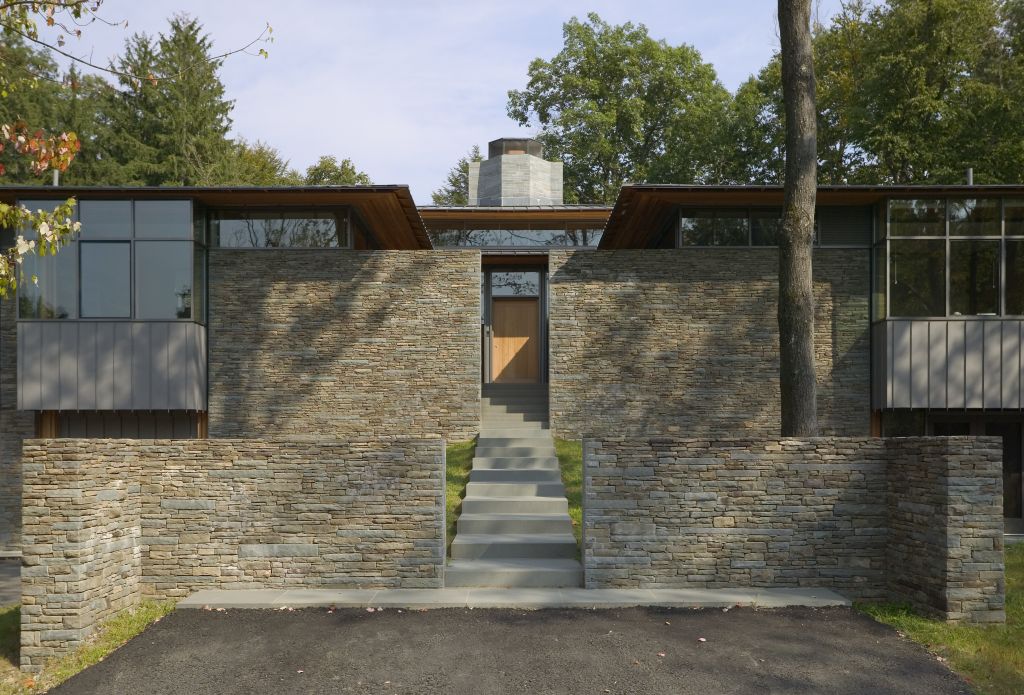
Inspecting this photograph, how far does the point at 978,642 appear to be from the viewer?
7301mm

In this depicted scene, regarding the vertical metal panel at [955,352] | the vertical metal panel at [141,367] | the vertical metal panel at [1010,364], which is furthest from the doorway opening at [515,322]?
the vertical metal panel at [1010,364]

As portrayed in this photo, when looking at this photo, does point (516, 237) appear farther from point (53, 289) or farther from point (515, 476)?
point (53, 289)

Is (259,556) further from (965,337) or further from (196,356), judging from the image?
(965,337)

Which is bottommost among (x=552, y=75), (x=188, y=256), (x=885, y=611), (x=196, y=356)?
(x=885, y=611)

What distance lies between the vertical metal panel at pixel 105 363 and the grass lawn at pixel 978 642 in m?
11.5

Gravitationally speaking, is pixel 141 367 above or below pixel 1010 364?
below

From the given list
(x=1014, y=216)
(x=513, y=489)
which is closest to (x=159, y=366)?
(x=513, y=489)

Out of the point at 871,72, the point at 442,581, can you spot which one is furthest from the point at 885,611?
the point at 871,72

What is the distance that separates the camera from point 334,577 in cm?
882

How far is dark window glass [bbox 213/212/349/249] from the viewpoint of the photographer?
14.1 metres

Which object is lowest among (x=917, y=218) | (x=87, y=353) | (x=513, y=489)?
(x=513, y=489)

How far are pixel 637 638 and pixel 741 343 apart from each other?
773 cm

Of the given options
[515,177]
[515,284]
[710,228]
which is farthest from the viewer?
[515,177]

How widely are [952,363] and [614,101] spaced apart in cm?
2041
